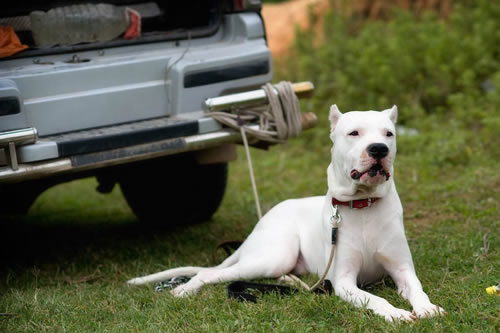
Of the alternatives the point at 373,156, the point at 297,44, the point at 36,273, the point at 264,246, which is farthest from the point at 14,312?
the point at 297,44

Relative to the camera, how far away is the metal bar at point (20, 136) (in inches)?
151

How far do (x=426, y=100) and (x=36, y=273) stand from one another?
4.81m

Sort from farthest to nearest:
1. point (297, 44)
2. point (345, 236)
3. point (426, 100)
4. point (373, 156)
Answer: point (297, 44) < point (426, 100) < point (345, 236) < point (373, 156)

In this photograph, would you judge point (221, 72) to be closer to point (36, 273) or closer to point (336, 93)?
point (36, 273)

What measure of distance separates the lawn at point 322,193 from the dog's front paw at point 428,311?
0.17 feet

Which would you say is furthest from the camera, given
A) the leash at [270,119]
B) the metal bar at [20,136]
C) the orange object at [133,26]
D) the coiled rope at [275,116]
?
Answer: the orange object at [133,26]

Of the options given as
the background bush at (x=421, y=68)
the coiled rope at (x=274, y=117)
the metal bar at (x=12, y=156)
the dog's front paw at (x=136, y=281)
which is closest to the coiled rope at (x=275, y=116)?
the coiled rope at (x=274, y=117)

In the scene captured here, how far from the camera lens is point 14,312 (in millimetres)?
3766

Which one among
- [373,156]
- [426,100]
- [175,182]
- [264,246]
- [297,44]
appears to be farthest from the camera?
[297,44]

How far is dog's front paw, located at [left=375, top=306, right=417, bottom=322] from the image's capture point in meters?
3.19

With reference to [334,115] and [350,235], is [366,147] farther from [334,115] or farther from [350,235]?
[350,235]

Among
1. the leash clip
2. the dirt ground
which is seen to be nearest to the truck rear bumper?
the leash clip

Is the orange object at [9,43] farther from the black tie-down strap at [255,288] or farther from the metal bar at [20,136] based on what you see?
the black tie-down strap at [255,288]

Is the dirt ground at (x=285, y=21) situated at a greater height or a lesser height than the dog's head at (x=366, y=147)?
lesser
